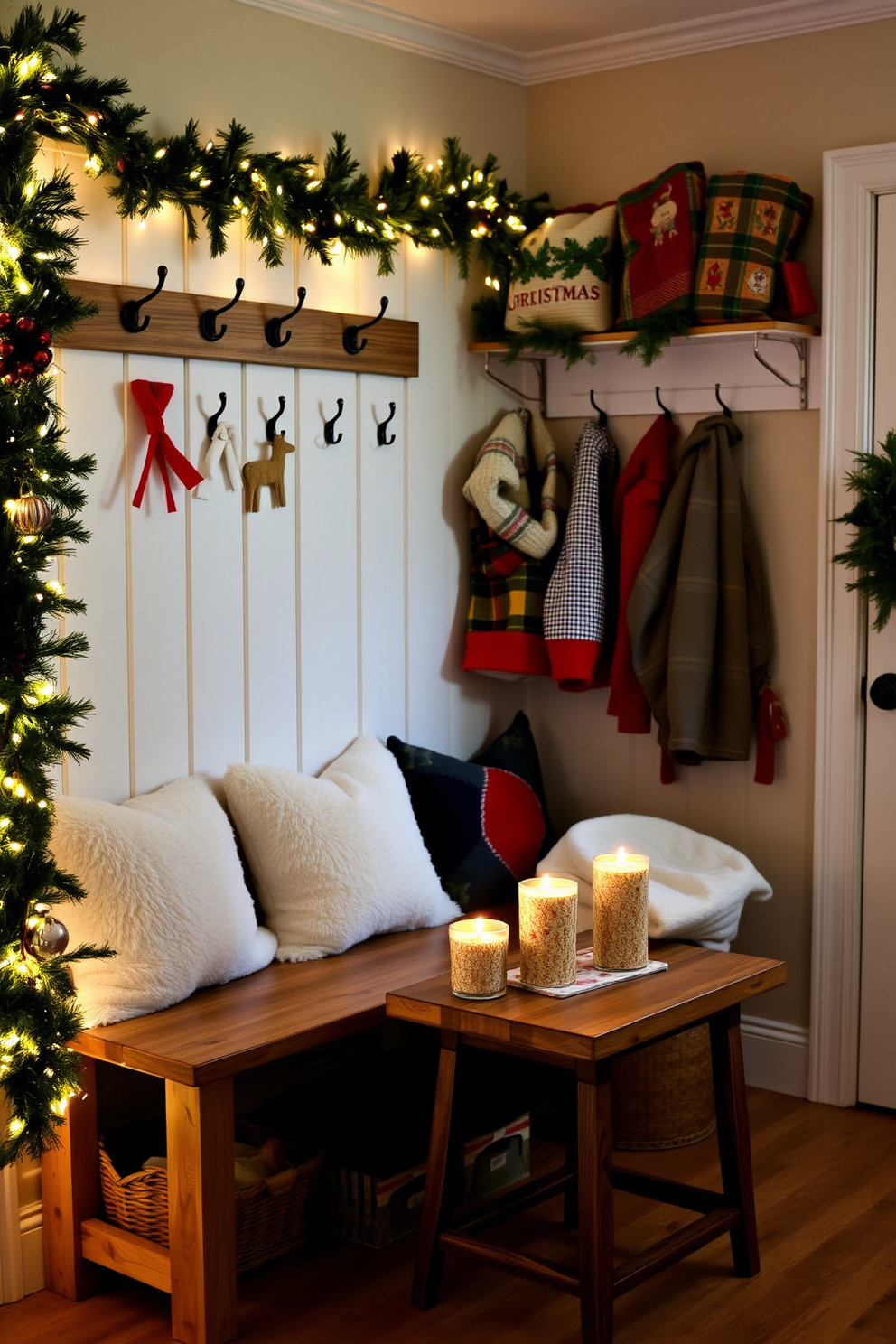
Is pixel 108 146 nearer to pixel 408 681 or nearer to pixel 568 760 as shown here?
pixel 408 681

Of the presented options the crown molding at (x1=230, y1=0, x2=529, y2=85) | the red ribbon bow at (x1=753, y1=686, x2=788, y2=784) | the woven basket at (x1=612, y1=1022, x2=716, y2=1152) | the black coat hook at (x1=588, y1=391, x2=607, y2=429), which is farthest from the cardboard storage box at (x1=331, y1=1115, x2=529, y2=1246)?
the crown molding at (x1=230, y1=0, x2=529, y2=85)

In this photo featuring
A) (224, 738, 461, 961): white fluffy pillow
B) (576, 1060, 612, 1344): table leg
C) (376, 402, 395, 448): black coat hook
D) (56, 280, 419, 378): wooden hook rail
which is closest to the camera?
(576, 1060, 612, 1344): table leg

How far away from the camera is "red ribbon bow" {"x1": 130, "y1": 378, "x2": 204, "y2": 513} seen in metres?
2.75

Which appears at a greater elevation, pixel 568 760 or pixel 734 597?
pixel 734 597

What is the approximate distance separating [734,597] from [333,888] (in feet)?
3.83

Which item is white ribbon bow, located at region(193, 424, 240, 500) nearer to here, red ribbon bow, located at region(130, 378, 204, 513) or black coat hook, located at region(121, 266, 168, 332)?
red ribbon bow, located at region(130, 378, 204, 513)

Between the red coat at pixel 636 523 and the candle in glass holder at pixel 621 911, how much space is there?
44.4 inches

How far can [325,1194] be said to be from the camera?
109 inches

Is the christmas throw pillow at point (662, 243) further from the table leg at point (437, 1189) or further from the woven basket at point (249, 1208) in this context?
the woven basket at point (249, 1208)

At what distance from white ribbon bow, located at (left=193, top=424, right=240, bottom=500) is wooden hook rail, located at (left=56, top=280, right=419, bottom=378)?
152mm

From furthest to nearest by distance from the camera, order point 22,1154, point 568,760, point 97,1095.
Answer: point 568,760 < point 97,1095 < point 22,1154

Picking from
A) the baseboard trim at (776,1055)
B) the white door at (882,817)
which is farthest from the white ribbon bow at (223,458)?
the baseboard trim at (776,1055)

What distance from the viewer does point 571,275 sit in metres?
3.40

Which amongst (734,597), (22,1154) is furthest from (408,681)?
(22,1154)
